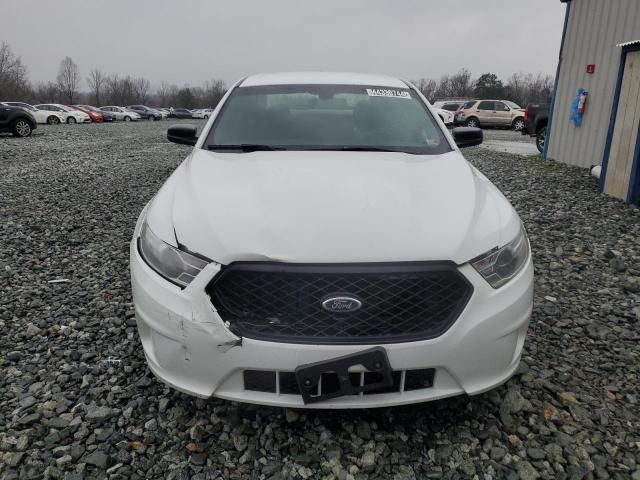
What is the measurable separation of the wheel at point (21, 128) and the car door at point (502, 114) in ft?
73.1

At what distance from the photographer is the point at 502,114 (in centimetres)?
2631

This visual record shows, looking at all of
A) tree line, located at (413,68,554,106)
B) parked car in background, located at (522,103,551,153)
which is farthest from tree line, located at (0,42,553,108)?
parked car in background, located at (522,103,551,153)

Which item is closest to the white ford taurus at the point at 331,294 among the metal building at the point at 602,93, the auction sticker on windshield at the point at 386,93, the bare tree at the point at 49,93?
the auction sticker on windshield at the point at 386,93

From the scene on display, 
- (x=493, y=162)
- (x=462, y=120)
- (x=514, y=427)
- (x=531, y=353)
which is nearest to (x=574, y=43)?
(x=493, y=162)

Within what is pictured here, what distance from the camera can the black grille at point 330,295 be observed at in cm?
182

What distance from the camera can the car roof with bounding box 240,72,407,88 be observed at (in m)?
3.62

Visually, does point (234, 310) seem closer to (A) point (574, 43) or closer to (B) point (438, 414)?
(B) point (438, 414)

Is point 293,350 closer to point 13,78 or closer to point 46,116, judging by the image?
point 46,116

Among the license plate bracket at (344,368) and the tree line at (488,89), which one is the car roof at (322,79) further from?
the tree line at (488,89)

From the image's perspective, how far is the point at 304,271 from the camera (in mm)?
1808

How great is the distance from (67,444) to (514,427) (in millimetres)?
1989

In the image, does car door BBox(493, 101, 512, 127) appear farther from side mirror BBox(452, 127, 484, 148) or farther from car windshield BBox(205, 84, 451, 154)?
car windshield BBox(205, 84, 451, 154)

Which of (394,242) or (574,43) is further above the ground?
(574,43)

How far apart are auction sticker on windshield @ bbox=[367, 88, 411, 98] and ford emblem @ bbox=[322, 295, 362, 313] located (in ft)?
6.94
